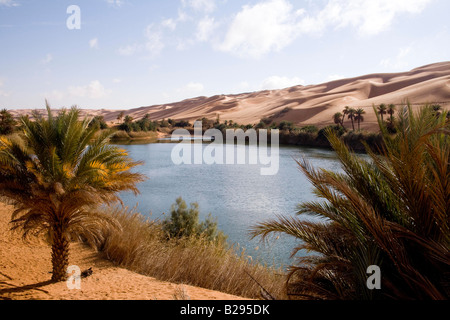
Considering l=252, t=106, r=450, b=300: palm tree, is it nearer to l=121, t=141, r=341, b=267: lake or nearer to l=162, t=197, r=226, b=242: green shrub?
l=121, t=141, r=341, b=267: lake

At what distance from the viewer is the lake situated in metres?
9.86

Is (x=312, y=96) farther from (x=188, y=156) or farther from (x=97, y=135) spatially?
(x=97, y=135)


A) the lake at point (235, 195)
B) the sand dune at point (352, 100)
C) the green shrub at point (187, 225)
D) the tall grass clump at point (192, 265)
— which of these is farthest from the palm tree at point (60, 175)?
the sand dune at point (352, 100)

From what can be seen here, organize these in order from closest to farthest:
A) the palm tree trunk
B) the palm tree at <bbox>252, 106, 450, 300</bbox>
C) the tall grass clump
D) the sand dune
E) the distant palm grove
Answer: the palm tree at <bbox>252, 106, 450, 300</bbox>
the distant palm grove
the palm tree trunk
the tall grass clump
the sand dune

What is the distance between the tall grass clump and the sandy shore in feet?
1.08

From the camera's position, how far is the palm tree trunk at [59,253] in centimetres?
522

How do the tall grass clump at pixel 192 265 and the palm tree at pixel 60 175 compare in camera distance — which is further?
the tall grass clump at pixel 192 265

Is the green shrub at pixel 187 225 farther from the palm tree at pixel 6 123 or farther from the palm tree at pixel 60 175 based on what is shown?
the palm tree at pixel 6 123

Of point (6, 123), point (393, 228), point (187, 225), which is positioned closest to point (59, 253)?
point (187, 225)

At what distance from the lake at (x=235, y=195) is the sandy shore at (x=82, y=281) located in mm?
3339

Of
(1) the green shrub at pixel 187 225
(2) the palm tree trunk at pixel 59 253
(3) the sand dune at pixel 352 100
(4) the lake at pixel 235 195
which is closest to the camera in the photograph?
(2) the palm tree trunk at pixel 59 253

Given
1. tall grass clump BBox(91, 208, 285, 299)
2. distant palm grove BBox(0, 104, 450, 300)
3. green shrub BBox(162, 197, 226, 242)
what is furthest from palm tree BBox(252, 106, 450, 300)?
green shrub BBox(162, 197, 226, 242)

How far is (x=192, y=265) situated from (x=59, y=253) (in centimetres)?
226
